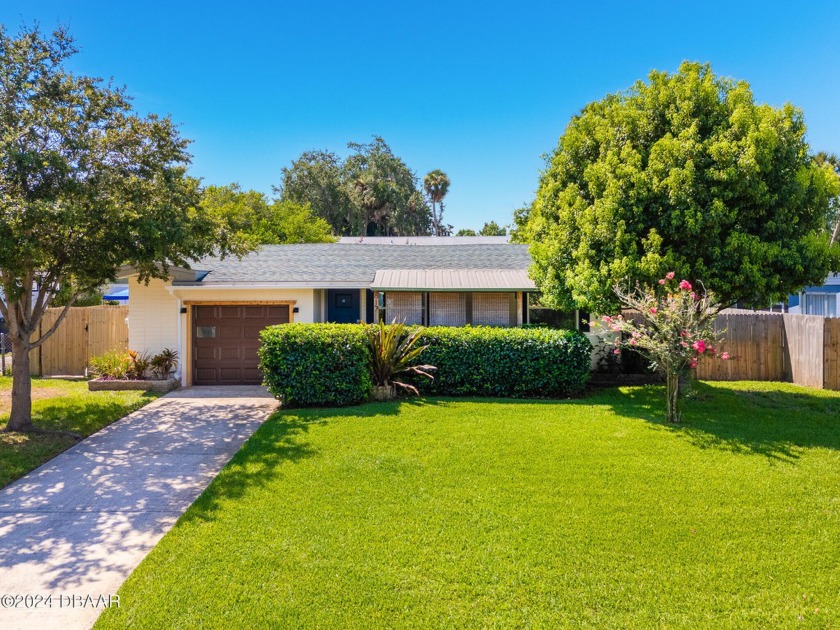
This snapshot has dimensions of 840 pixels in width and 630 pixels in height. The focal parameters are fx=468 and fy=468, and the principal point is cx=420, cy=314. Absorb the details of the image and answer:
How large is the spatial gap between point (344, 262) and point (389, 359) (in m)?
5.23

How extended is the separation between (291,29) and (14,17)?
23.1 feet

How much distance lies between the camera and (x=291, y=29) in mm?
13367

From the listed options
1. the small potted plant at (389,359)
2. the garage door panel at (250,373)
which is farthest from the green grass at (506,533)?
the garage door panel at (250,373)

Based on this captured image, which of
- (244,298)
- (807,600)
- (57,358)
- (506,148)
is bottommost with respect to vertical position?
(807,600)

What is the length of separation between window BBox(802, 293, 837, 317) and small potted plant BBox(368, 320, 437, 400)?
16.8 m

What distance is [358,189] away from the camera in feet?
148

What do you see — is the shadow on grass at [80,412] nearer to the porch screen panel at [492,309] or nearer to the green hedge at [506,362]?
the green hedge at [506,362]

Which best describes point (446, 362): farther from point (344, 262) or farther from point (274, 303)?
point (344, 262)

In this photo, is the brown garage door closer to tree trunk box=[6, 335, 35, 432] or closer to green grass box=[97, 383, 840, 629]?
tree trunk box=[6, 335, 35, 432]

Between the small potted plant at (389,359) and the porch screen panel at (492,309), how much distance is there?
122 inches

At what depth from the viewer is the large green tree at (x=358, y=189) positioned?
43.9 metres

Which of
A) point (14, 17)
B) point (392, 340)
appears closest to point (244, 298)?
A: point (392, 340)

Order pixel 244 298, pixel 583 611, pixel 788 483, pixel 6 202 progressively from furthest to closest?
pixel 244 298
pixel 6 202
pixel 788 483
pixel 583 611

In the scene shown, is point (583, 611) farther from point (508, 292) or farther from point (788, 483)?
point (508, 292)
